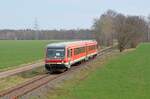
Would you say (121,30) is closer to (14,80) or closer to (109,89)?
(14,80)

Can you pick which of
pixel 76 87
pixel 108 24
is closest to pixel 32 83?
pixel 76 87

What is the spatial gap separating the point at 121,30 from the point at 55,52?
52423 mm

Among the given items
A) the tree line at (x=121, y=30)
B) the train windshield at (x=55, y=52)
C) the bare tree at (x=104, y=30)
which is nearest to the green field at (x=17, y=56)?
the train windshield at (x=55, y=52)

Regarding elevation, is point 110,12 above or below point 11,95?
above

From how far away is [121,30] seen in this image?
291 feet

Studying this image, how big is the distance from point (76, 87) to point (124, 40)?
6301 cm

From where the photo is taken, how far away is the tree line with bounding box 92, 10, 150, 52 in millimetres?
88062

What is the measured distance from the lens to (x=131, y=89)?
23188 mm

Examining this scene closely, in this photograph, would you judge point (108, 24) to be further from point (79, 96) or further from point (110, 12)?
point (79, 96)

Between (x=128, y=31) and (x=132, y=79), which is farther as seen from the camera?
(x=128, y=31)

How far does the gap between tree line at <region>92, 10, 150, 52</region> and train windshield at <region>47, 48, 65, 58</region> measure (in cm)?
4901

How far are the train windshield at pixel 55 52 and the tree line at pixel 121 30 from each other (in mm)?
49007

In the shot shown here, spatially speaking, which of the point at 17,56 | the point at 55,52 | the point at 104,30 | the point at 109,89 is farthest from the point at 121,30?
the point at 109,89

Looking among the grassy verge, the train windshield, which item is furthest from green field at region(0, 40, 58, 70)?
the train windshield
